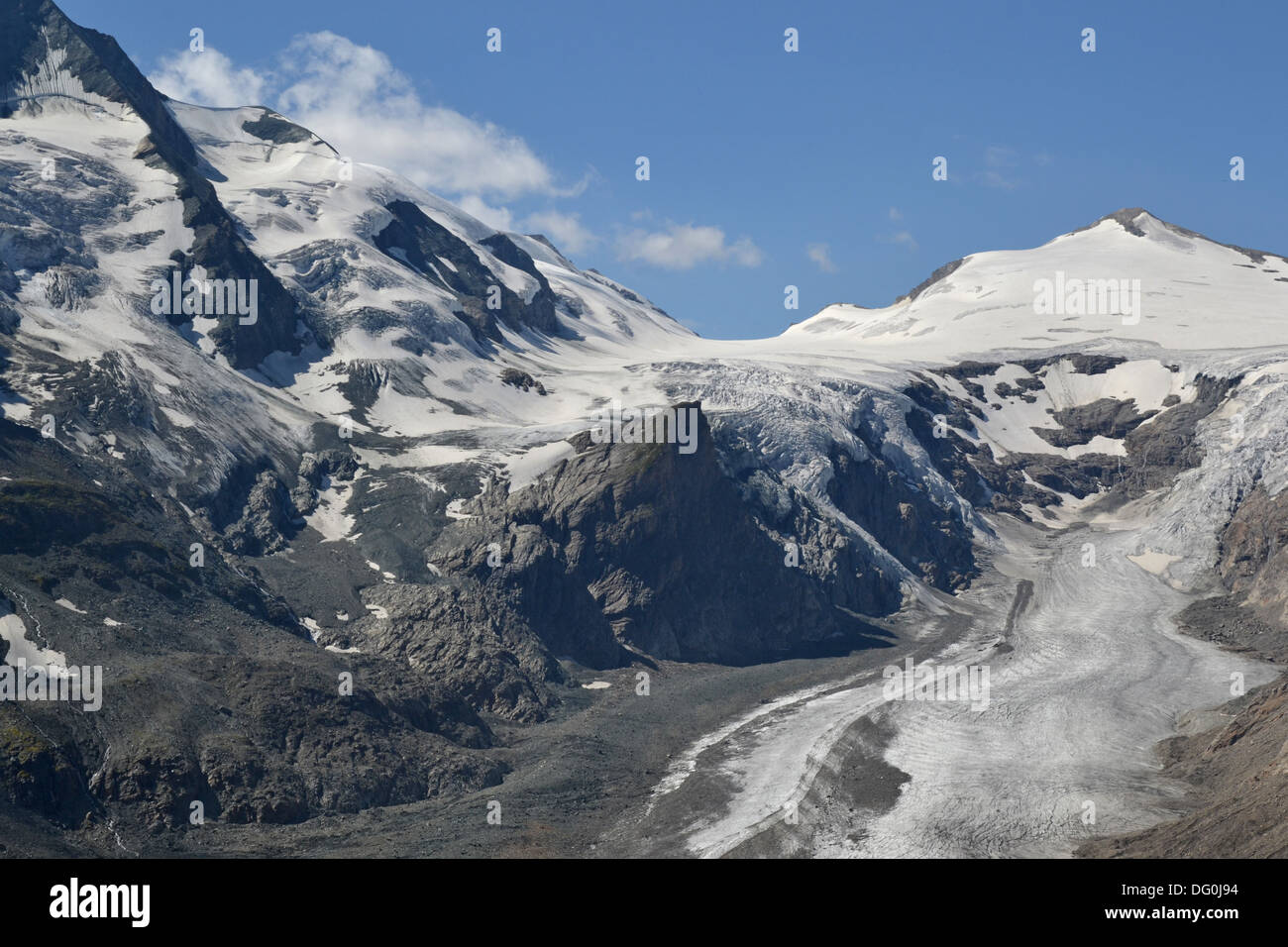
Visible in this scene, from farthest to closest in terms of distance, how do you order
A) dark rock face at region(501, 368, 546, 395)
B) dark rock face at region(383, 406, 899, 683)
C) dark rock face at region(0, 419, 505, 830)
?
1. dark rock face at region(501, 368, 546, 395)
2. dark rock face at region(383, 406, 899, 683)
3. dark rock face at region(0, 419, 505, 830)

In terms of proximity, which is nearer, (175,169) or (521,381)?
(175,169)

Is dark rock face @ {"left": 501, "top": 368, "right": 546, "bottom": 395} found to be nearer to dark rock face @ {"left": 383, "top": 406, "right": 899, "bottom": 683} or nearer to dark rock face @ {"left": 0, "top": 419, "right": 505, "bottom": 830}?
dark rock face @ {"left": 383, "top": 406, "right": 899, "bottom": 683}

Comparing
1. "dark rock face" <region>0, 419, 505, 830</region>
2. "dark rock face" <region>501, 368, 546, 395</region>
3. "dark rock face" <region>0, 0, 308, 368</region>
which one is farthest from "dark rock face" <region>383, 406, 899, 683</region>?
"dark rock face" <region>501, 368, 546, 395</region>

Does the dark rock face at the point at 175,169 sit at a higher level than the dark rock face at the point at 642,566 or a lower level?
higher

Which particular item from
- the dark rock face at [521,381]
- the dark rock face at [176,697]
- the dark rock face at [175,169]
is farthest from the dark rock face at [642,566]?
the dark rock face at [521,381]

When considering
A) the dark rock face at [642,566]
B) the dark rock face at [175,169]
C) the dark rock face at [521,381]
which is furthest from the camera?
the dark rock face at [521,381]

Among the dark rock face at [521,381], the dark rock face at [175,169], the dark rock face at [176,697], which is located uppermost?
the dark rock face at [175,169]

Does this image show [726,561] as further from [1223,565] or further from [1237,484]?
[1237,484]

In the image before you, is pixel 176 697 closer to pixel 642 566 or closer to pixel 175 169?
pixel 642 566

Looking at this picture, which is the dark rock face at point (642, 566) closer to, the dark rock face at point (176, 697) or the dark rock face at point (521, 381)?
the dark rock face at point (176, 697)

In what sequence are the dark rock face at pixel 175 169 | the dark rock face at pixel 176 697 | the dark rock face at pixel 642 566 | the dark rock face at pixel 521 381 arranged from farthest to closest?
1. the dark rock face at pixel 521 381
2. the dark rock face at pixel 175 169
3. the dark rock face at pixel 642 566
4. the dark rock face at pixel 176 697

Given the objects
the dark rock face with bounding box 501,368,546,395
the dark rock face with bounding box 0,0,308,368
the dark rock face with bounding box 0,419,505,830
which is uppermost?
the dark rock face with bounding box 0,0,308,368

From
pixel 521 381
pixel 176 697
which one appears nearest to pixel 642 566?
pixel 176 697
